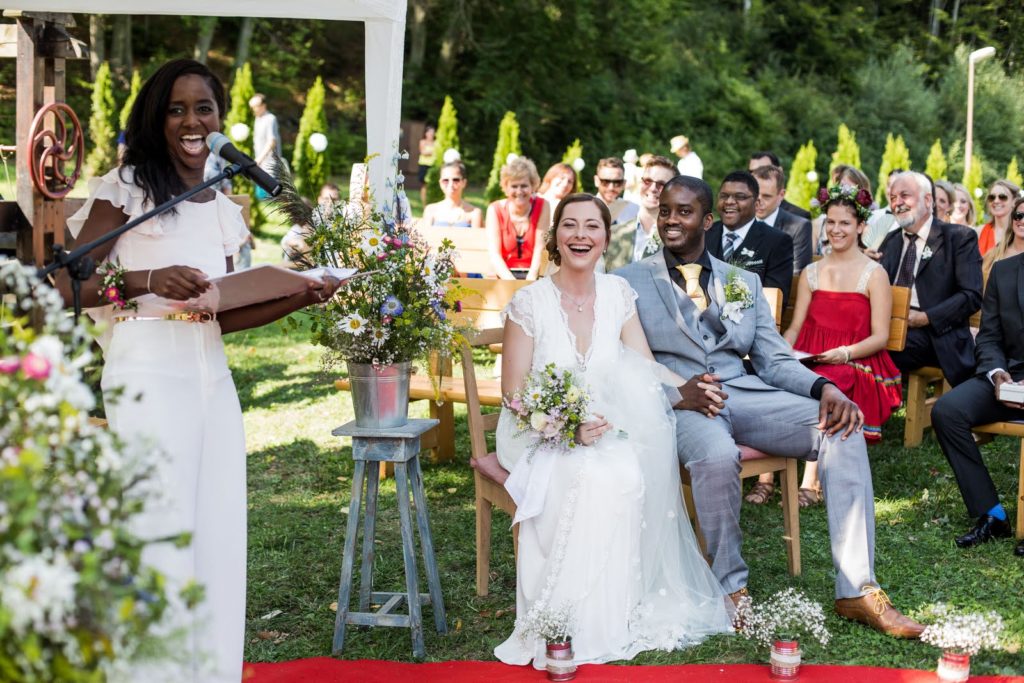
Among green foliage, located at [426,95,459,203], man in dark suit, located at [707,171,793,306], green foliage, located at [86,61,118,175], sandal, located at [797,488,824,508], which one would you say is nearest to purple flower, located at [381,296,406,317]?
man in dark suit, located at [707,171,793,306]

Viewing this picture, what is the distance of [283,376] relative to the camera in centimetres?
930

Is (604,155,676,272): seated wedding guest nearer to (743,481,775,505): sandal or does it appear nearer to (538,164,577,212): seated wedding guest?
(538,164,577,212): seated wedding guest

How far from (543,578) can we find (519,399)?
0.70m

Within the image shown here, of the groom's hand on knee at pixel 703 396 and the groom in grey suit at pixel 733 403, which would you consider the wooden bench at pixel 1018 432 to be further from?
the groom's hand on knee at pixel 703 396

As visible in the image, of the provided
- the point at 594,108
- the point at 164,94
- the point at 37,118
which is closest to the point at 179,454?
the point at 164,94

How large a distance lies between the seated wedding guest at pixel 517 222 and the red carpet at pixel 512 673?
4702mm

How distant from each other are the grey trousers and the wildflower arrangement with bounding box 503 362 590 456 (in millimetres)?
626

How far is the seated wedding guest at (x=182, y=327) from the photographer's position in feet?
10.4

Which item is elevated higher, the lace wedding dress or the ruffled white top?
the ruffled white top

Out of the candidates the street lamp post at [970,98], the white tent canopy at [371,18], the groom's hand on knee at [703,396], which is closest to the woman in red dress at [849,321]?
the groom's hand on knee at [703,396]

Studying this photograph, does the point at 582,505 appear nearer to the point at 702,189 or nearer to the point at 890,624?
the point at 890,624

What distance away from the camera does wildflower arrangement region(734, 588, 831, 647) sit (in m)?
4.16

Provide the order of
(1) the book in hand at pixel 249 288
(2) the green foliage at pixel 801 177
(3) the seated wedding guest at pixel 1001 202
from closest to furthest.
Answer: (1) the book in hand at pixel 249 288
(3) the seated wedding guest at pixel 1001 202
(2) the green foliage at pixel 801 177

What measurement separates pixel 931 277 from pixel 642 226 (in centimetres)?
209
